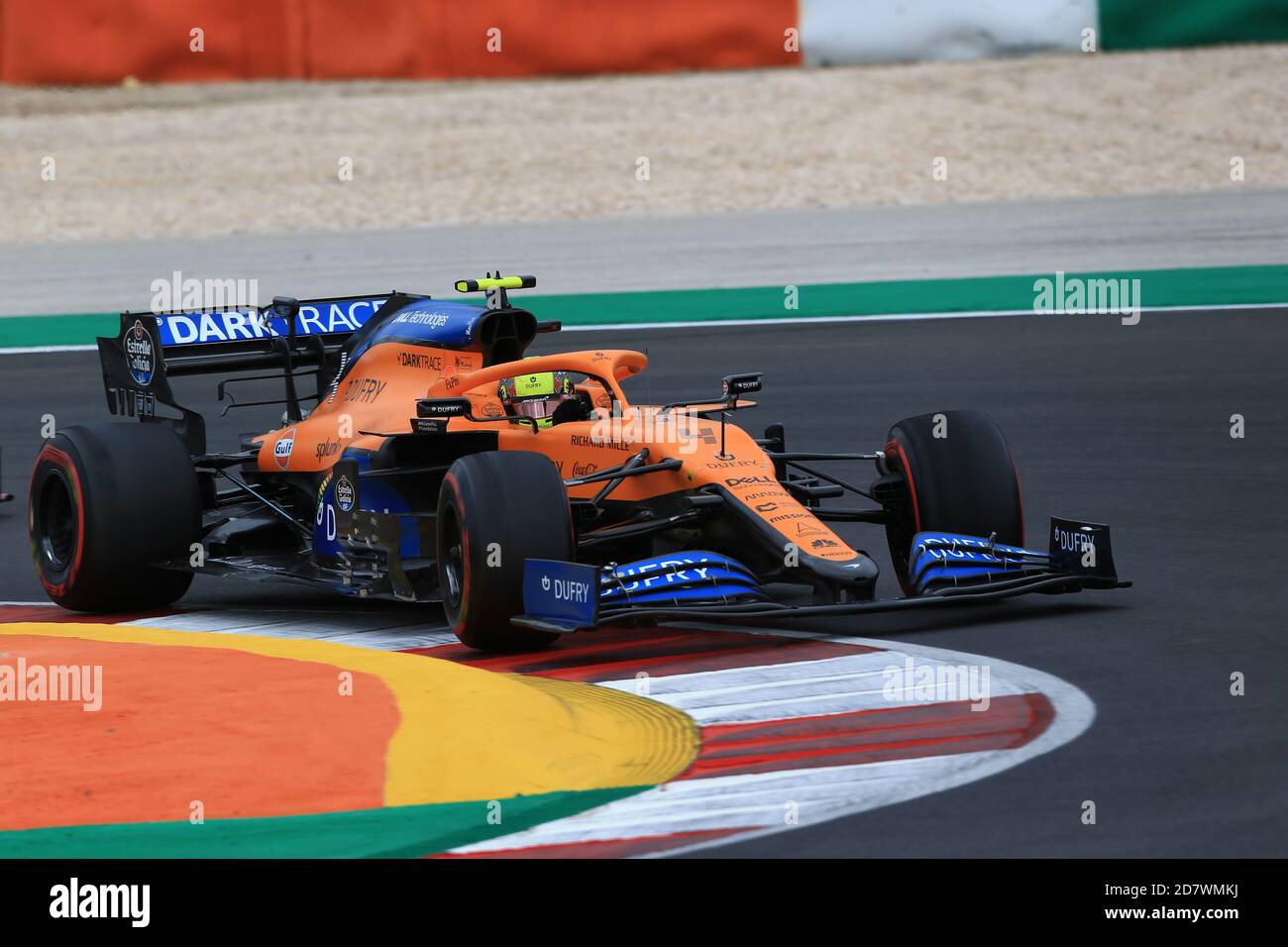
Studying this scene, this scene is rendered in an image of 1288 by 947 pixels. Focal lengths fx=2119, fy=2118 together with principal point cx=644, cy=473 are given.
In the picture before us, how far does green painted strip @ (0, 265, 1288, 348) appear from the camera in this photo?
19031 mm

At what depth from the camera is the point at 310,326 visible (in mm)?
11078

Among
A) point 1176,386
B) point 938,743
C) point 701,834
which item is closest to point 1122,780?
point 938,743

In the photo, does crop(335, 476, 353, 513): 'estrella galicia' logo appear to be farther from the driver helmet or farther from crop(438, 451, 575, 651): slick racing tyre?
crop(438, 451, 575, 651): slick racing tyre

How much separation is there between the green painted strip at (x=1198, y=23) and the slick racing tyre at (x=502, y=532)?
2130 cm

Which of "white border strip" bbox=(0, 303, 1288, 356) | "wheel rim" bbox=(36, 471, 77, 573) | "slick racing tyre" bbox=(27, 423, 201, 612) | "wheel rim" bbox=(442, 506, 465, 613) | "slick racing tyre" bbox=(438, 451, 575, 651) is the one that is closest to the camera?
"slick racing tyre" bbox=(438, 451, 575, 651)

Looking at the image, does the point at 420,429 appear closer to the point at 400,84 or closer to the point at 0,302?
the point at 0,302

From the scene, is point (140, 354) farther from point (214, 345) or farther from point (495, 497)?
point (495, 497)

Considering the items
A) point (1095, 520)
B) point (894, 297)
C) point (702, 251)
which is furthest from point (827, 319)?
point (1095, 520)

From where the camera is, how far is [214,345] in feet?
35.6

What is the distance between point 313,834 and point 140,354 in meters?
5.11

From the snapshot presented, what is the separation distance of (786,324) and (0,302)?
813 cm

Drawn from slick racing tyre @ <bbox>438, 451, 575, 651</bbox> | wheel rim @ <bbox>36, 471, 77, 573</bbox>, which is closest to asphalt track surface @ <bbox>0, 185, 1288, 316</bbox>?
wheel rim @ <bbox>36, 471, 77, 573</bbox>

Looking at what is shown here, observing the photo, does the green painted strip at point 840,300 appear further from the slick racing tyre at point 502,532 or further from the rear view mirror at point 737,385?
the slick racing tyre at point 502,532

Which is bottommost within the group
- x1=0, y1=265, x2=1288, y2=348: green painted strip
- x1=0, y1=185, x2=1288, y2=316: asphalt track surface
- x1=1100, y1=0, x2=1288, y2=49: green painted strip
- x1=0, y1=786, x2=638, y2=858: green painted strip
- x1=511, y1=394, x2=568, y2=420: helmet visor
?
x1=0, y1=786, x2=638, y2=858: green painted strip
